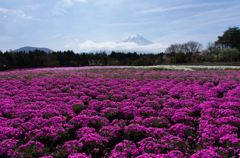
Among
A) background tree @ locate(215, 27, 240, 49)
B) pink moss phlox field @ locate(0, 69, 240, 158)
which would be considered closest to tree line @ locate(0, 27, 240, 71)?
background tree @ locate(215, 27, 240, 49)

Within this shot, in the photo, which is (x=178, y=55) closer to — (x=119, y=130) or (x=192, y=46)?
(x=192, y=46)

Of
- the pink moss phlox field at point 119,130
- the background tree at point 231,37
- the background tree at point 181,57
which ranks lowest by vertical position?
the pink moss phlox field at point 119,130

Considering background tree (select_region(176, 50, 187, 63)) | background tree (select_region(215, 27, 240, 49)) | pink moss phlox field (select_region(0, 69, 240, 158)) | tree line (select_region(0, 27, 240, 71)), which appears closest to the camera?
pink moss phlox field (select_region(0, 69, 240, 158))

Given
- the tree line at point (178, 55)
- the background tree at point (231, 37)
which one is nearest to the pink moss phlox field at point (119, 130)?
the tree line at point (178, 55)

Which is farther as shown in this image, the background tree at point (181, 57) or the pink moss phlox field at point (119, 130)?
the background tree at point (181, 57)

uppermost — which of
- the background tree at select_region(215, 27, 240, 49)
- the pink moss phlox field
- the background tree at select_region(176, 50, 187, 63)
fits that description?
the background tree at select_region(215, 27, 240, 49)

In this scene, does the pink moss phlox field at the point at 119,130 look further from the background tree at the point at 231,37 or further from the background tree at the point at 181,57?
the background tree at the point at 231,37

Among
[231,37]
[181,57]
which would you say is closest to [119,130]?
[181,57]

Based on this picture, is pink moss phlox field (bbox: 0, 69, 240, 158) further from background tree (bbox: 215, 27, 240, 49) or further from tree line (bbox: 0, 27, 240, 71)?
background tree (bbox: 215, 27, 240, 49)

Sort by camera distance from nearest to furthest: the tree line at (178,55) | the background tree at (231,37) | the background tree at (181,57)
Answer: the tree line at (178,55), the background tree at (181,57), the background tree at (231,37)

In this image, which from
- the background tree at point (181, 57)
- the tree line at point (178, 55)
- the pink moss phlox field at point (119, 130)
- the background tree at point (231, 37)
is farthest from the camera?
the background tree at point (231, 37)

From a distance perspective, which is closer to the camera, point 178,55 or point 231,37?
point 178,55

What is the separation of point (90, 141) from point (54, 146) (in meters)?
1.22

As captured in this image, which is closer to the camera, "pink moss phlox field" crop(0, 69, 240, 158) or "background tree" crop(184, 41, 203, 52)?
"pink moss phlox field" crop(0, 69, 240, 158)
